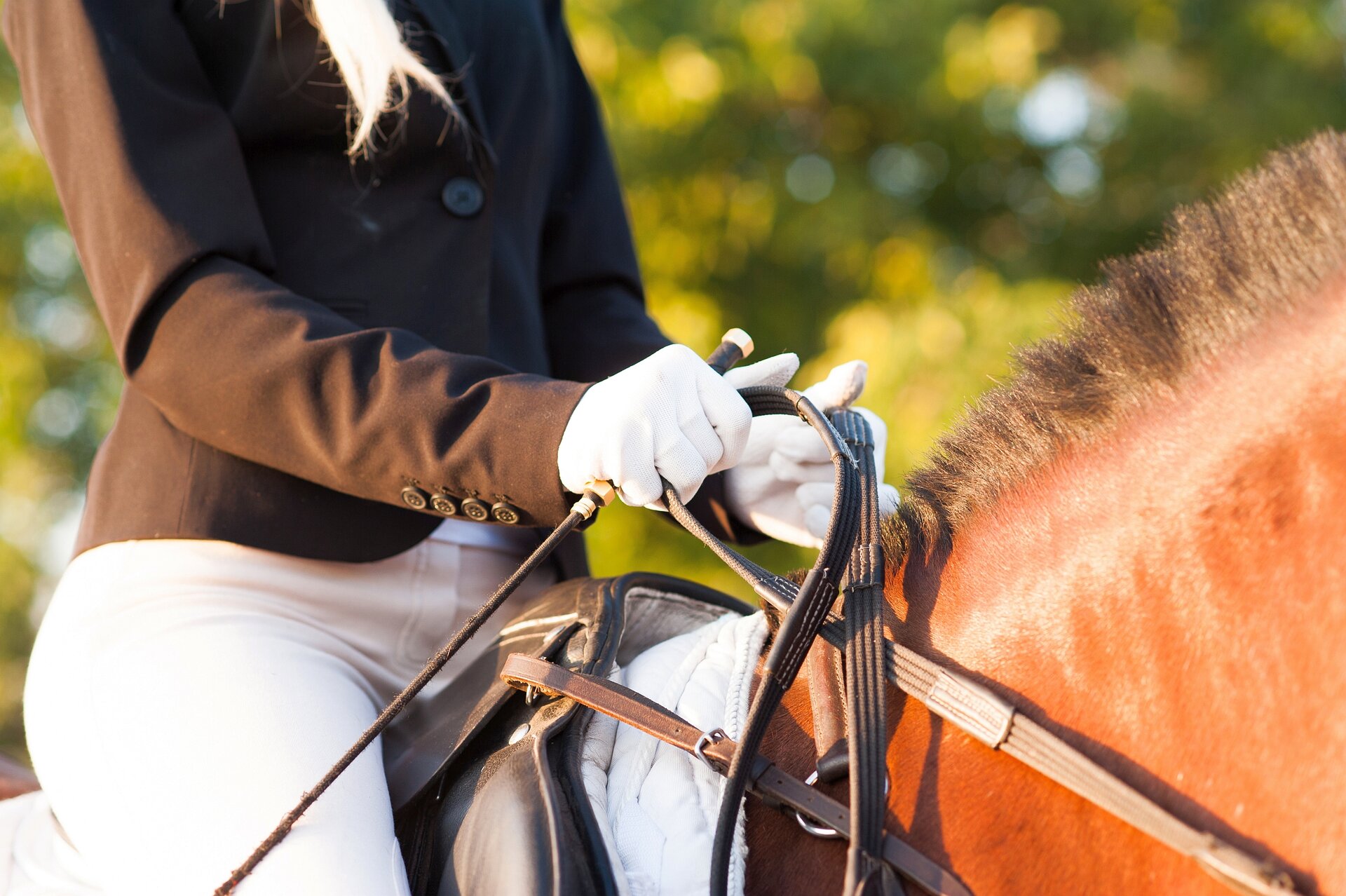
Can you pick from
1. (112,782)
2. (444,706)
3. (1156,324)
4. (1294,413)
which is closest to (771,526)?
(444,706)

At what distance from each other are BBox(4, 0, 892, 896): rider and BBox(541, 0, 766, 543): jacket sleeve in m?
0.06

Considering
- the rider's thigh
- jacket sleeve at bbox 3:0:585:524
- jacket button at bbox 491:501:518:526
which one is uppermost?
jacket sleeve at bbox 3:0:585:524

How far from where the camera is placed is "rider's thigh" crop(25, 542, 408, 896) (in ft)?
3.51

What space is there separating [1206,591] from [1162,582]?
34mm

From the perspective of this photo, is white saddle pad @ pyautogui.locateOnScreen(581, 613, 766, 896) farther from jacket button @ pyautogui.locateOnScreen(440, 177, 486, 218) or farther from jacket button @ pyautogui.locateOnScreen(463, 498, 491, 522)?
jacket button @ pyautogui.locateOnScreen(440, 177, 486, 218)

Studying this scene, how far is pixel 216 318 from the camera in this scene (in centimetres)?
124

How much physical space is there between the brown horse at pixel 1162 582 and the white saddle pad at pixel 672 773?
64 mm

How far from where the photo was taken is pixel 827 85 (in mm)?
5223

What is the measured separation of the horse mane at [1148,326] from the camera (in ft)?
2.96

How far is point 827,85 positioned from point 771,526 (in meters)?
4.21

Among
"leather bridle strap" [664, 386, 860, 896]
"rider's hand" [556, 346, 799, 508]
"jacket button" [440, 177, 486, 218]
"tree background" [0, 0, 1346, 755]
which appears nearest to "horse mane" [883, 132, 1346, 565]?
"leather bridle strap" [664, 386, 860, 896]

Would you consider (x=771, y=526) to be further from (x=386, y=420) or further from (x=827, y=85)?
(x=827, y=85)

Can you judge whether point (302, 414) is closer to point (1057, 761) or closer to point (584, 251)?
point (584, 251)

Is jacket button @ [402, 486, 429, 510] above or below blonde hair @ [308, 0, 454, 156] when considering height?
below
